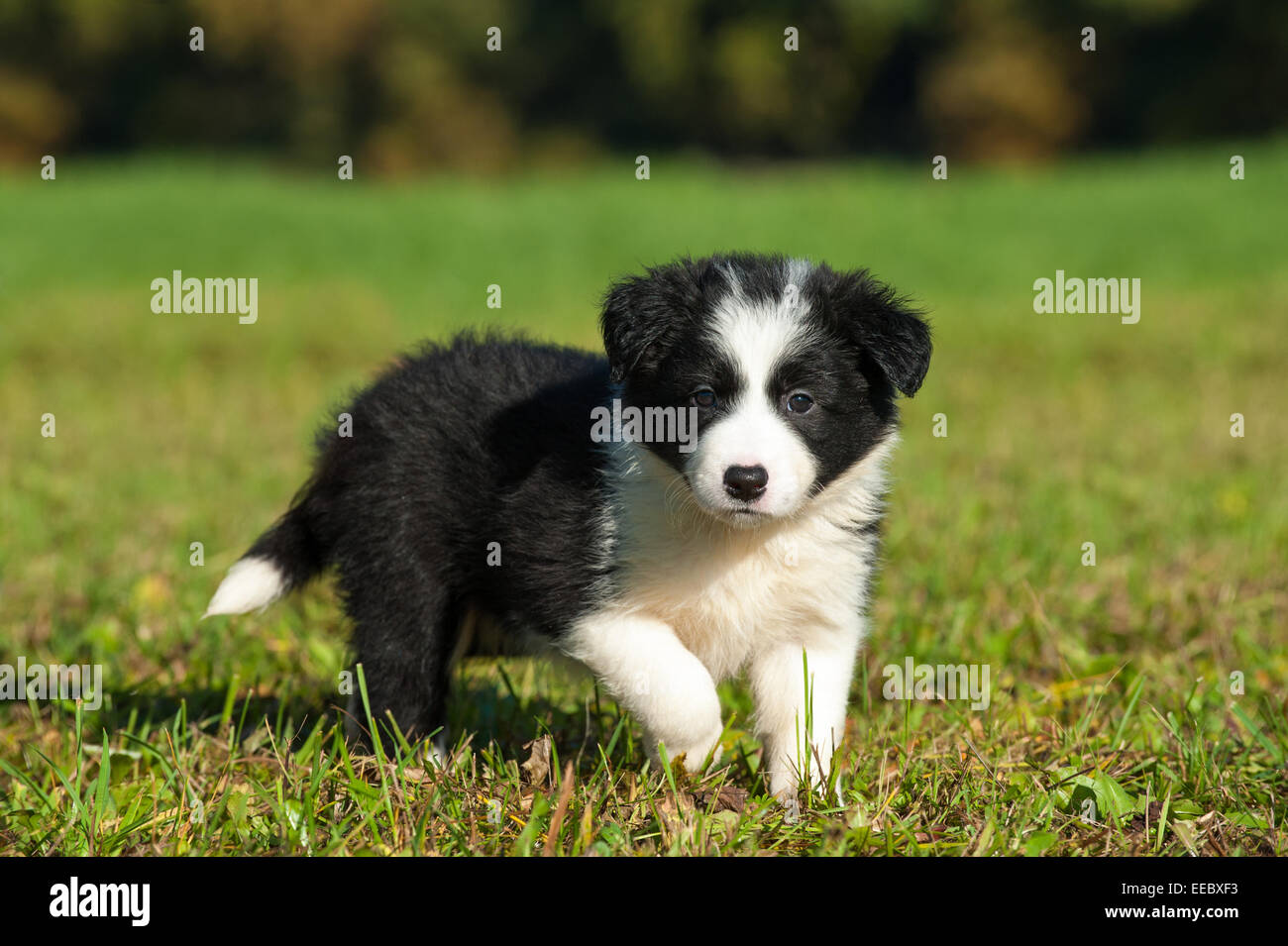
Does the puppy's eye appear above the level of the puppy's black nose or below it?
above

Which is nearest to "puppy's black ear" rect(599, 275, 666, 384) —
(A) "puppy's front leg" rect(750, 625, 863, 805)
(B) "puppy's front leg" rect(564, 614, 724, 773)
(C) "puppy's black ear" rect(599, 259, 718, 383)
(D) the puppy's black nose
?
(C) "puppy's black ear" rect(599, 259, 718, 383)

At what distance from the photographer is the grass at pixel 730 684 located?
295 centimetres

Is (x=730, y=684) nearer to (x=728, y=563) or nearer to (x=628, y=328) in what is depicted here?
(x=728, y=563)

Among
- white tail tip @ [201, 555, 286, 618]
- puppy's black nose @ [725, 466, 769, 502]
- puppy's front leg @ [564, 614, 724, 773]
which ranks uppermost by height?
puppy's black nose @ [725, 466, 769, 502]

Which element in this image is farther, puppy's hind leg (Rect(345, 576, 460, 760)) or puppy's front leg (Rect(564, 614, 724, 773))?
puppy's hind leg (Rect(345, 576, 460, 760))

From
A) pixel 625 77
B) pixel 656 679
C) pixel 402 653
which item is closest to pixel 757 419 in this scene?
pixel 656 679

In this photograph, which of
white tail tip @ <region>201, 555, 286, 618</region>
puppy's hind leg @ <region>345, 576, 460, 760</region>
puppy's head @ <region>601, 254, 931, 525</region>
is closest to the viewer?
puppy's head @ <region>601, 254, 931, 525</region>

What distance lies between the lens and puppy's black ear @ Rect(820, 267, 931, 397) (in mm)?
3193

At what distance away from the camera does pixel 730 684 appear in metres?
4.23

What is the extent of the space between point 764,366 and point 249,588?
1.63 m

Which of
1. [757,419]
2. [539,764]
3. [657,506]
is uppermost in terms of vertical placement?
[757,419]

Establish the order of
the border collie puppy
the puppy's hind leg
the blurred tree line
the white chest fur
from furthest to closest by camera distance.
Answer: the blurred tree line → the puppy's hind leg → the white chest fur → the border collie puppy

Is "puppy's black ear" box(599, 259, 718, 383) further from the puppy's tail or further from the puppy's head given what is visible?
the puppy's tail
